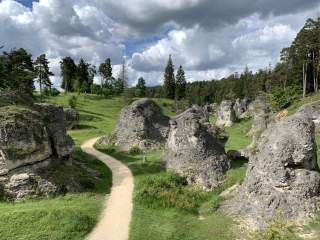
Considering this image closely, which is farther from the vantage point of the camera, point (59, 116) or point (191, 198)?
point (59, 116)

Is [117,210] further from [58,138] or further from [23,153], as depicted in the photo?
[58,138]

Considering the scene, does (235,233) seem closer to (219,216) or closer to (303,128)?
(219,216)

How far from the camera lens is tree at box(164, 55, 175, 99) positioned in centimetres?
12875

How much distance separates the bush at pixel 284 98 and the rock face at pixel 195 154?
4377 centimetres

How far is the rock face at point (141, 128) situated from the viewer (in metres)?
43.3

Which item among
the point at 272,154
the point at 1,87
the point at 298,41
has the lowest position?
the point at 272,154

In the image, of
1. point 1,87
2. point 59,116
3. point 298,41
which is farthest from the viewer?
point 298,41

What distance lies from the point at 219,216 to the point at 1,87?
38057 mm

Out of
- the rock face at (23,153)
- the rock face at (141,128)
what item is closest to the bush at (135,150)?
the rock face at (141,128)

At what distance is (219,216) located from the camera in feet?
72.9

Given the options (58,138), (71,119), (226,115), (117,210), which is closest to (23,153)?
(58,138)

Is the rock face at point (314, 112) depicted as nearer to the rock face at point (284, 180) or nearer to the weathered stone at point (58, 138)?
the rock face at point (284, 180)

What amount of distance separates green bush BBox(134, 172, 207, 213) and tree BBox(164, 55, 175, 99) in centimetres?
10176

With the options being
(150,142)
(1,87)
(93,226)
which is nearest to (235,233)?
(93,226)
